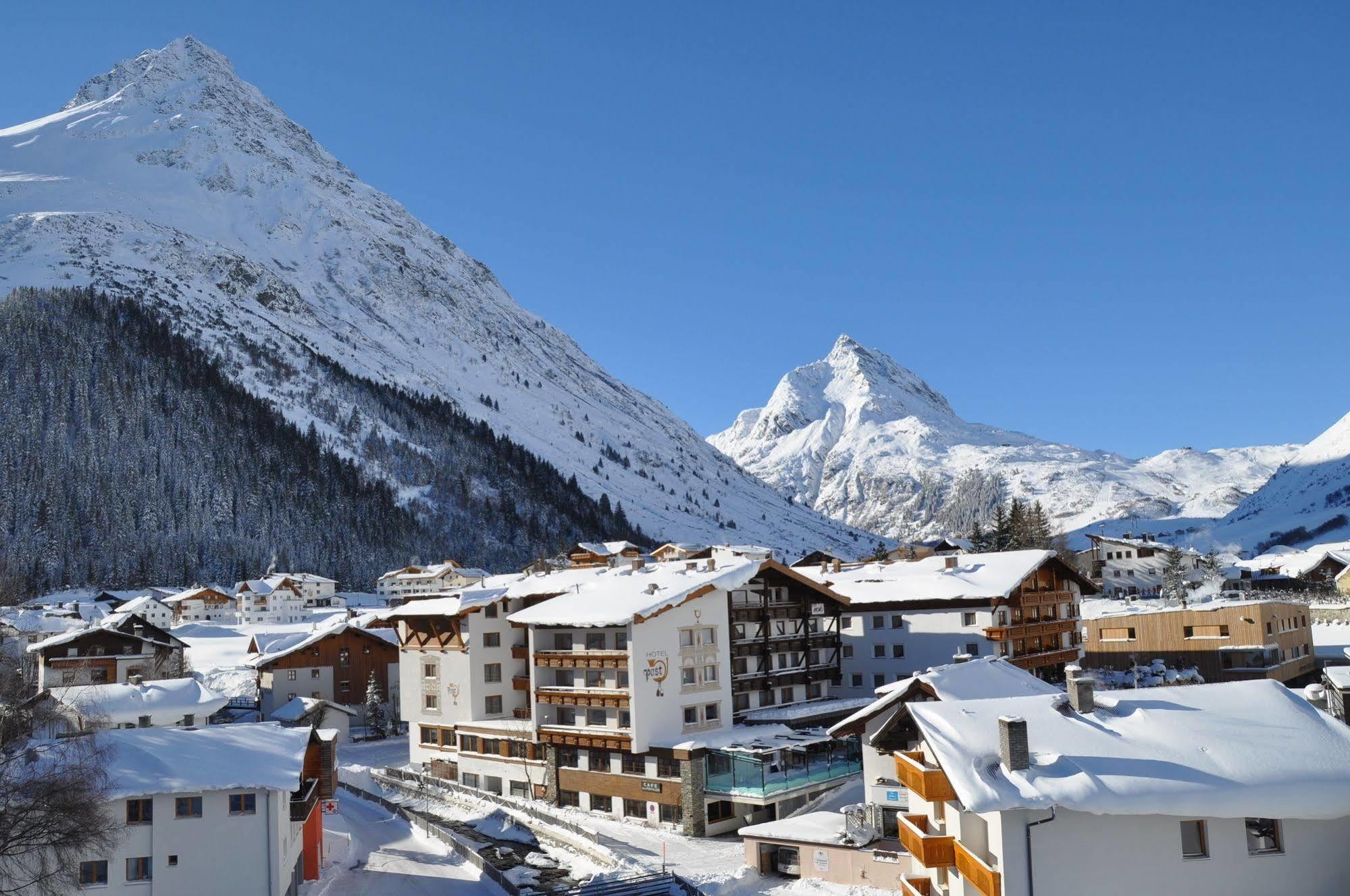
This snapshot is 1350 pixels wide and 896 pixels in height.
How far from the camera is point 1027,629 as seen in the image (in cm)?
5762

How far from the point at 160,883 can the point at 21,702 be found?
14280mm

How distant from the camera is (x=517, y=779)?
178 ft

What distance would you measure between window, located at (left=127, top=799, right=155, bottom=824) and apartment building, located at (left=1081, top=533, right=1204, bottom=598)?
359 feet

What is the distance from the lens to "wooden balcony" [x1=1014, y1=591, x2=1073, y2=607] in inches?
2302

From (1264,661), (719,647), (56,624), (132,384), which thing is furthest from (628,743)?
(132,384)

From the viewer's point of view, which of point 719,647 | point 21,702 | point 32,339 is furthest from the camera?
point 32,339

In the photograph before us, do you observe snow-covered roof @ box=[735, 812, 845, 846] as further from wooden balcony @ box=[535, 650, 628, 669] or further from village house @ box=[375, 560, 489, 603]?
village house @ box=[375, 560, 489, 603]

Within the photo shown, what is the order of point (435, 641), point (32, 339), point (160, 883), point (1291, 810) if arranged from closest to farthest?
point (1291, 810) < point (160, 883) < point (435, 641) < point (32, 339)

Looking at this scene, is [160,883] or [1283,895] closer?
[1283,895]

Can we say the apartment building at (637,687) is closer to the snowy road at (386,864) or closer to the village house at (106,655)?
the snowy road at (386,864)

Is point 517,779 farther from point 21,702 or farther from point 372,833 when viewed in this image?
point 21,702

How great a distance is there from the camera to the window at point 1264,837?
2200cm

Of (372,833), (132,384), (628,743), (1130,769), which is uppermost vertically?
(132,384)

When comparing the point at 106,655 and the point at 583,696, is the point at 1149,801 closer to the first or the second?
the point at 583,696
